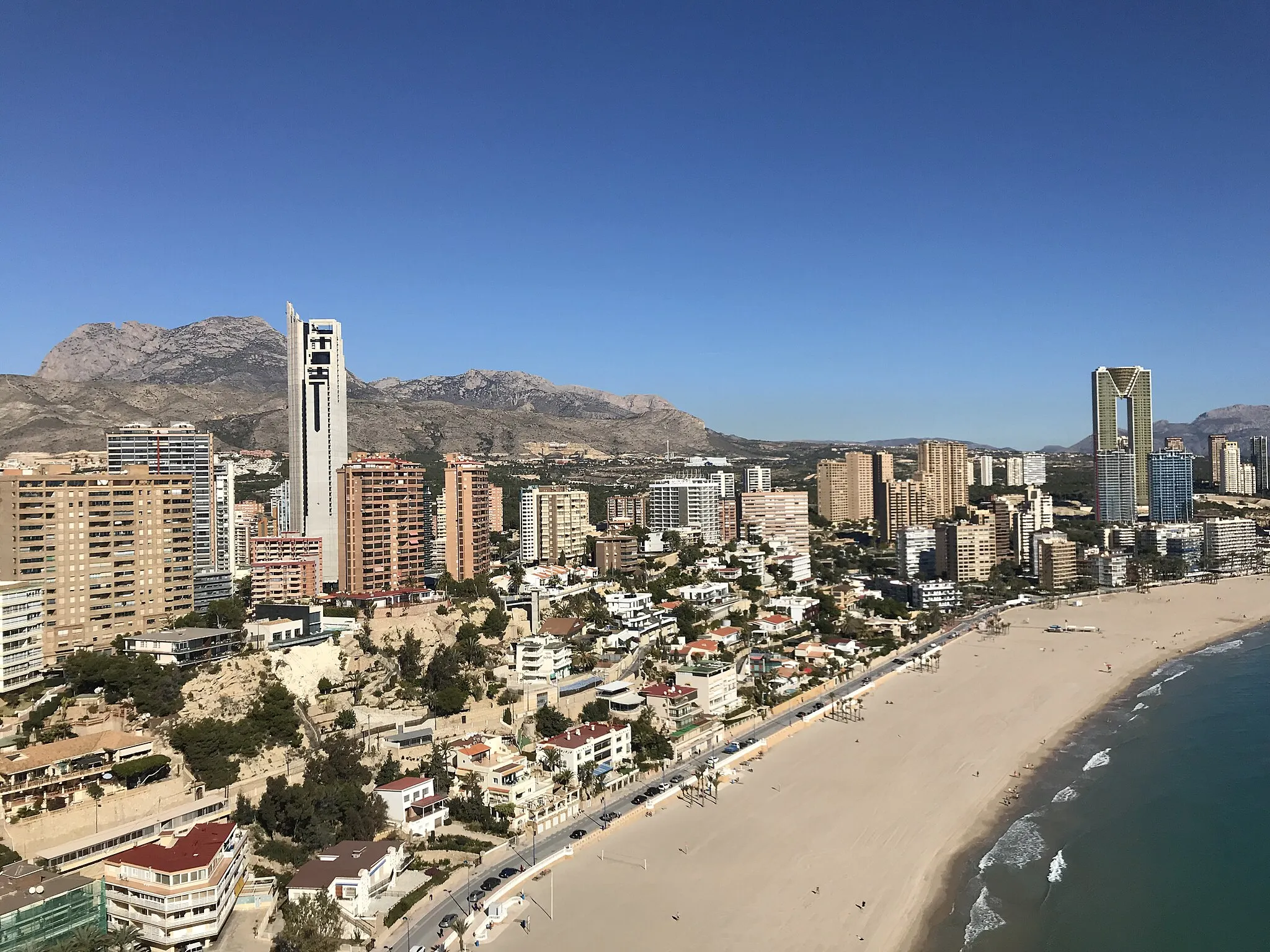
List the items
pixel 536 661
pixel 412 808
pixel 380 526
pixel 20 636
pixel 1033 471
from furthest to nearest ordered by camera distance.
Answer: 1. pixel 1033 471
2. pixel 380 526
3. pixel 536 661
4. pixel 20 636
5. pixel 412 808

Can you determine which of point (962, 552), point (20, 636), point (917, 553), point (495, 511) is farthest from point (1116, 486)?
point (20, 636)

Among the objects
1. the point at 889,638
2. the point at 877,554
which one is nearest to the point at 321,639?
the point at 889,638

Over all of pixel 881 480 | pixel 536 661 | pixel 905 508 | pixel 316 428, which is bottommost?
pixel 536 661

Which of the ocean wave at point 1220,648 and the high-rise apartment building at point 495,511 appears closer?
the ocean wave at point 1220,648

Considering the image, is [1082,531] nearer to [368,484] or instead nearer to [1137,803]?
[1137,803]

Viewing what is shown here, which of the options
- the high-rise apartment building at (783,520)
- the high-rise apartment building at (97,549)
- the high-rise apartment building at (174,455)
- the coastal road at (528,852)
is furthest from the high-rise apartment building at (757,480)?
the high-rise apartment building at (97,549)

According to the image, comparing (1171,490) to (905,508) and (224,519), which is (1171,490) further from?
(224,519)

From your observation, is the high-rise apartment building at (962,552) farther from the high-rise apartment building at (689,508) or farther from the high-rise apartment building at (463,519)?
the high-rise apartment building at (463,519)
